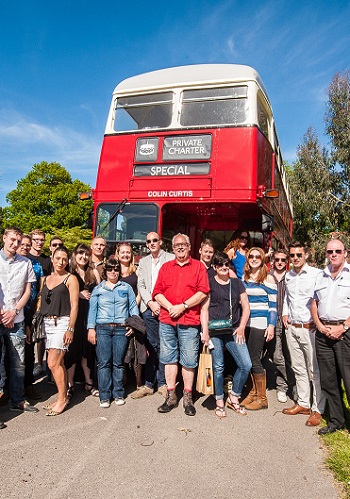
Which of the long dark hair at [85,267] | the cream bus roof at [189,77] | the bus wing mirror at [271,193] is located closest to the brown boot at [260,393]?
the long dark hair at [85,267]

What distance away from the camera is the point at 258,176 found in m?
6.56

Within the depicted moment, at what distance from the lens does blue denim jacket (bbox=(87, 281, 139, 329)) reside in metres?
4.56

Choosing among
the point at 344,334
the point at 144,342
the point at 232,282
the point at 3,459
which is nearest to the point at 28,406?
the point at 3,459

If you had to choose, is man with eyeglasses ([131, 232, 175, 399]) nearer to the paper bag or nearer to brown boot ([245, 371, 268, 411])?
the paper bag

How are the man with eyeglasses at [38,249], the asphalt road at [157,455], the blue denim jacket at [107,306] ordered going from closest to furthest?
the asphalt road at [157,455] < the blue denim jacket at [107,306] < the man with eyeglasses at [38,249]

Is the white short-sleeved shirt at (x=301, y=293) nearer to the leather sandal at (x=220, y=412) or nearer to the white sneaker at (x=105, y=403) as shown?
the leather sandal at (x=220, y=412)

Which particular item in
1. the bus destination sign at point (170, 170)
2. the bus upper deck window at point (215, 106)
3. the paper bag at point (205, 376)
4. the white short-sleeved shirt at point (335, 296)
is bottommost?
the paper bag at point (205, 376)

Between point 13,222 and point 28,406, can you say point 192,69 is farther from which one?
point 13,222

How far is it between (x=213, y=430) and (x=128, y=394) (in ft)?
4.58

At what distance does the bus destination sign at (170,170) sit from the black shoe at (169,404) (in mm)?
3523

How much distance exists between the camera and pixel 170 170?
6.69 meters

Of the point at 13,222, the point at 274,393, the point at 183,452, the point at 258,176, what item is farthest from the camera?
the point at 13,222

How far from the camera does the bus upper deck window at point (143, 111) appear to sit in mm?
6945

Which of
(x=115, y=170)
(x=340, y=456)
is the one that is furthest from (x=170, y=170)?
(x=340, y=456)
